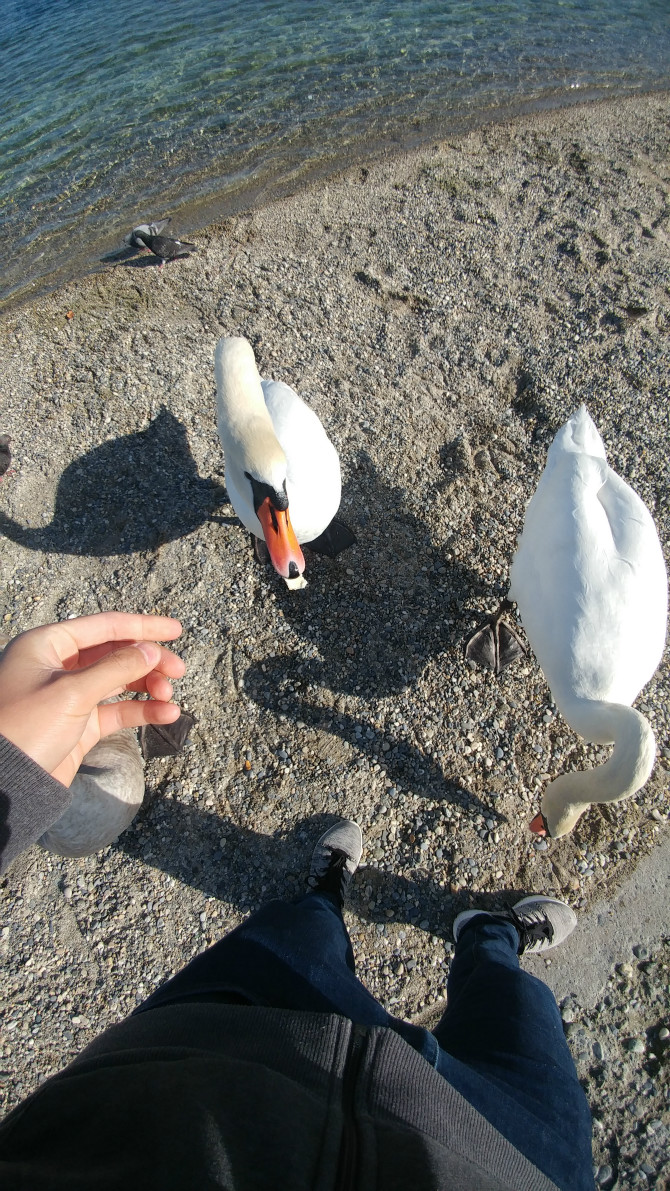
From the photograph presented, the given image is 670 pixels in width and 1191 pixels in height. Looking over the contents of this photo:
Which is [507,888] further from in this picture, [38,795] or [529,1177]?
[38,795]

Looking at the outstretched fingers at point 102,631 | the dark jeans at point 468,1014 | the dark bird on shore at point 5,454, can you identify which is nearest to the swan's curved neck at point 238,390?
the outstretched fingers at point 102,631

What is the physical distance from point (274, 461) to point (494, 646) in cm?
192

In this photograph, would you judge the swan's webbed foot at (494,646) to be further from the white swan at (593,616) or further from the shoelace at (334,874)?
the shoelace at (334,874)

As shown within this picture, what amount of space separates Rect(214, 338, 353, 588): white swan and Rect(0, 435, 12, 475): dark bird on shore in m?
2.08

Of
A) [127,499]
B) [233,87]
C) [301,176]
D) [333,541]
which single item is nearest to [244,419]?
[333,541]

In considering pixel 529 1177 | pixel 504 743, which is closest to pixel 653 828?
pixel 504 743

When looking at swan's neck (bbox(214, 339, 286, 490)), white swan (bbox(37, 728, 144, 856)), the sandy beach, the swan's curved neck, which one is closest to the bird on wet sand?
the sandy beach

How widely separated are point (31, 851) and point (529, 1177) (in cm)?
287

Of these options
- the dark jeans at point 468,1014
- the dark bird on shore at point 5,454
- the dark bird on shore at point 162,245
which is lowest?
the dark jeans at point 468,1014

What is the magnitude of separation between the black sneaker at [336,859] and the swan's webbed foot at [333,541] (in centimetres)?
192

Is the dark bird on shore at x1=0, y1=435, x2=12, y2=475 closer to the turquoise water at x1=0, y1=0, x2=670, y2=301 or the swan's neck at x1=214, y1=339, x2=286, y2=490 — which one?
the swan's neck at x1=214, y1=339, x2=286, y2=490

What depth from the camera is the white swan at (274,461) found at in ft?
10.4

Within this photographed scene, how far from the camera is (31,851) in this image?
3.17 meters

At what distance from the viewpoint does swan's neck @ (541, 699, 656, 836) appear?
2545mm
